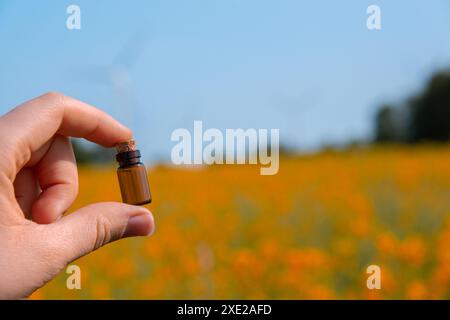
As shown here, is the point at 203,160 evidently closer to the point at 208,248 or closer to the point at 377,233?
the point at 208,248

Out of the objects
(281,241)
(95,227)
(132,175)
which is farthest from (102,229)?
(281,241)

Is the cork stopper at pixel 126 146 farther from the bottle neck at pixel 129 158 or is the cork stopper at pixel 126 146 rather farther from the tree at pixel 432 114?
the tree at pixel 432 114

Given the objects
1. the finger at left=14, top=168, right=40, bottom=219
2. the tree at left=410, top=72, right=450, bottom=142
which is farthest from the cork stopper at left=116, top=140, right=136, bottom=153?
the tree at left=410, top=72, right=450, bottom=142

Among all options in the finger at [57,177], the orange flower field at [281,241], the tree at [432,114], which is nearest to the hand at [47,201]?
the finger at [57,177]

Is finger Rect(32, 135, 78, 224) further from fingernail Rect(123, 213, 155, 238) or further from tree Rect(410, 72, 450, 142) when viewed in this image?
tree Rect(410, 72, 450, 142)

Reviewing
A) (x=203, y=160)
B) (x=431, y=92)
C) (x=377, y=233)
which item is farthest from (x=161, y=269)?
(x=431, y=92)

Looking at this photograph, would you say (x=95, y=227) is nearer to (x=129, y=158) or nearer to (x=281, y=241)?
(x=129, y=158)
